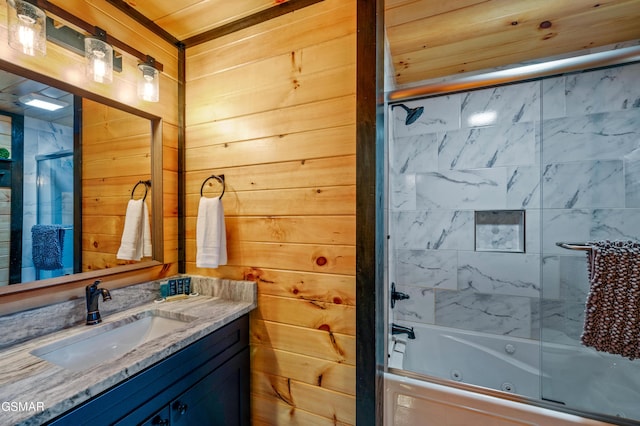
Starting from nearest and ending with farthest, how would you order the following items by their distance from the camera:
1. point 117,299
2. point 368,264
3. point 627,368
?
point 368,264
point 117,299
point 627,368

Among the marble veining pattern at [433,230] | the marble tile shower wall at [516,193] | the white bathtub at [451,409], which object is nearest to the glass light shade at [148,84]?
the marble tile shower wall at [516,193]

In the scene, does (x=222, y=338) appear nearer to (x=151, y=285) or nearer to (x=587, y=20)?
(x=151, y=285)

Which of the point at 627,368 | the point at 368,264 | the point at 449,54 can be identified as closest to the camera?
the point at 368,264

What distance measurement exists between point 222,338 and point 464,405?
1.12 meters

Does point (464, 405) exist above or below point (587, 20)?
below

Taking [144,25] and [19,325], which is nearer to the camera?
[19,325]

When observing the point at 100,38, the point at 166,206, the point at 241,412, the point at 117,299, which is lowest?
the point at 241,412

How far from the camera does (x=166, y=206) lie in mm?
1443

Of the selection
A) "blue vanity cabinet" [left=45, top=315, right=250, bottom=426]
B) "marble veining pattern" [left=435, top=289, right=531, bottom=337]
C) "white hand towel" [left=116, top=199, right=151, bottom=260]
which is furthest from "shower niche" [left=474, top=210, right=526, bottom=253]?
"white hand towel" [left=116, top=199, right=151, bottom=260]

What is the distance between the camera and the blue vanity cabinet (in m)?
0.73

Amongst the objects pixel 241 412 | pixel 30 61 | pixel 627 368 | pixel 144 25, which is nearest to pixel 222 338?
pixel 241 412

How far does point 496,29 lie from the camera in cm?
135

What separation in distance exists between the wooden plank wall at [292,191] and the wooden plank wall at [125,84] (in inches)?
8.0

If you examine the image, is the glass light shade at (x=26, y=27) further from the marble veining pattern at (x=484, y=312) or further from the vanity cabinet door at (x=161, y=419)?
the marble veining pattern at (x=484, y=312)
